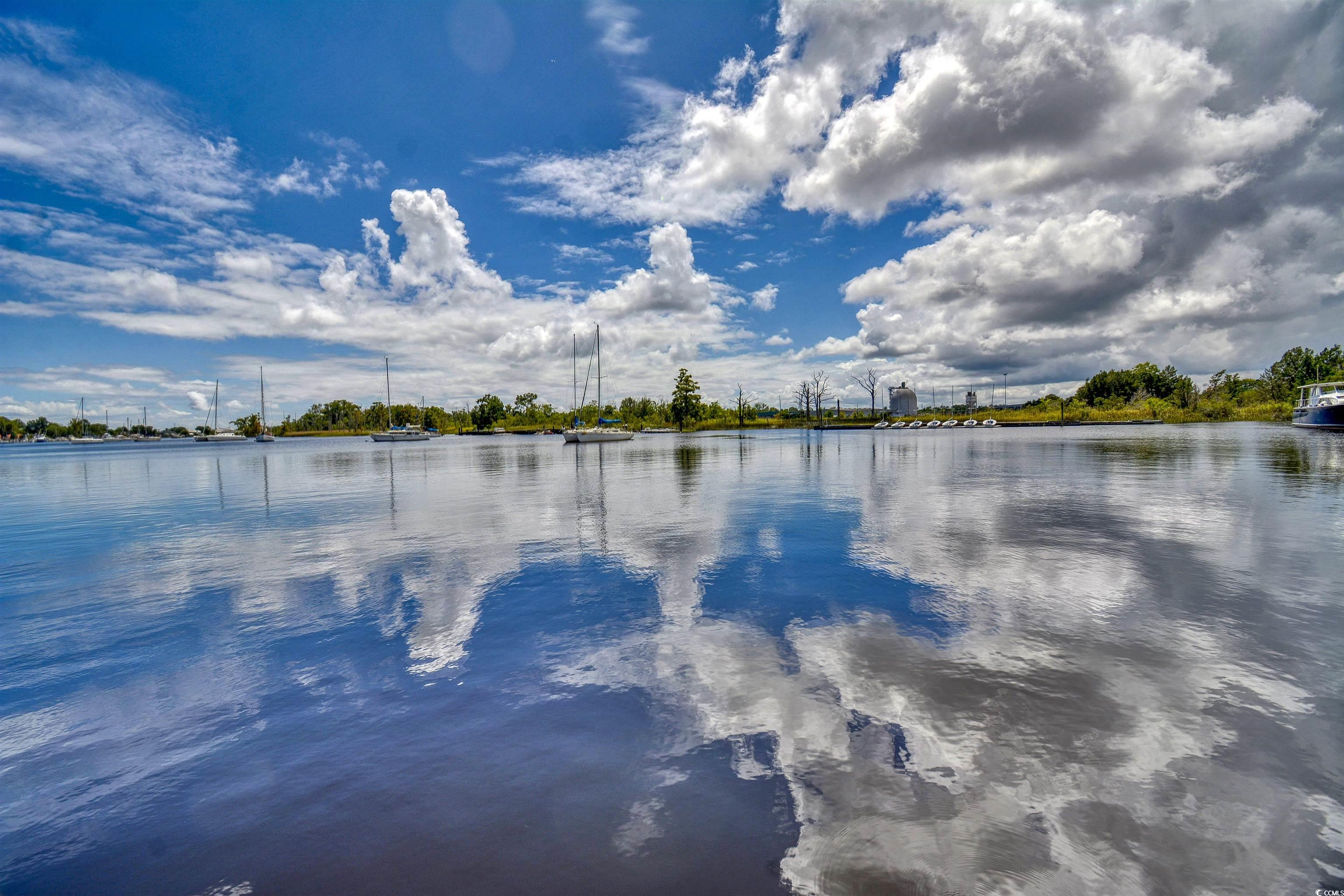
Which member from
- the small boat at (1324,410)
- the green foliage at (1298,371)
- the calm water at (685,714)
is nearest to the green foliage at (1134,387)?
the green foliage at (1298,371)

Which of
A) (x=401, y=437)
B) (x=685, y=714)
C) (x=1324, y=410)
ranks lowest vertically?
(x=685, y=714)

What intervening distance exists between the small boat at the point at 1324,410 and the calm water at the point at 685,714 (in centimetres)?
9095

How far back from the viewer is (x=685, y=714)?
6.50m

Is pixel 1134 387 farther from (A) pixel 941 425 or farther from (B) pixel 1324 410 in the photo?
(B) pixel 1324 410

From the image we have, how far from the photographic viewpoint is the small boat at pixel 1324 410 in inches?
2958

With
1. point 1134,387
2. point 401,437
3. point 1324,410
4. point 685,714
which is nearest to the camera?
point 685,714

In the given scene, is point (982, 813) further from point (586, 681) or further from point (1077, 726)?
point (586, 681)

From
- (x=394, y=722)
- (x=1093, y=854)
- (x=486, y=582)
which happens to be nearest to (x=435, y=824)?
(x=394, y=722)

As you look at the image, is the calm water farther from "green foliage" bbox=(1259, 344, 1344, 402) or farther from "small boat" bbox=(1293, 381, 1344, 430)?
"green foliage" bbox=(1259, 344, 1344, 402)

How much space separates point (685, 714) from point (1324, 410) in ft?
379

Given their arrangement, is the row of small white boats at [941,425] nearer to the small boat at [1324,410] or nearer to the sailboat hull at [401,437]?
the small boat at [1324,410]

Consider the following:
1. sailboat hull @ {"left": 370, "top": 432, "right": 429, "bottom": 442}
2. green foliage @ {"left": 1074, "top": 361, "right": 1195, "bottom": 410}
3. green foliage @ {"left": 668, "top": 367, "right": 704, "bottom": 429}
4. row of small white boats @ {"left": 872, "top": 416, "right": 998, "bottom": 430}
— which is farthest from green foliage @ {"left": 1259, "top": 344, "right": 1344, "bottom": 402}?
sailboat hull @ {"left": 370, "top": 432, "right": 429, "bottom": 442}

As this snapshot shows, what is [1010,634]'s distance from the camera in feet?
28.3

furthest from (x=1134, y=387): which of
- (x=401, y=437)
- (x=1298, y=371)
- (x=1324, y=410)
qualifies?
(x=401, y=437)
